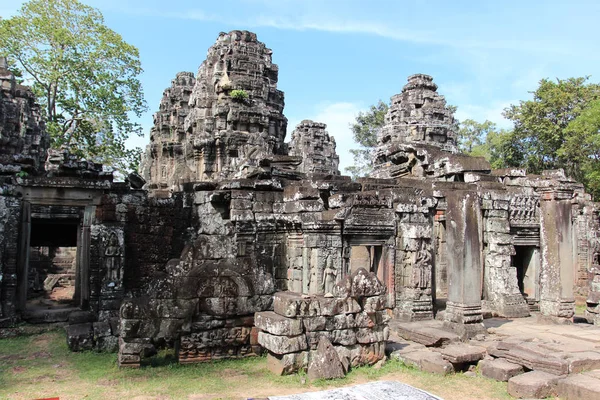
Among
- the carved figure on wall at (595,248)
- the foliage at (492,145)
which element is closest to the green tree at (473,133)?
the foliage at (492,145)

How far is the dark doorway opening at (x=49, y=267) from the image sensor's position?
1384 cm

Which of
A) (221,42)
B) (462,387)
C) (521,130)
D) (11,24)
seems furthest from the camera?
(521,130)

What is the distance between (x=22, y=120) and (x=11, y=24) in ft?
30.5

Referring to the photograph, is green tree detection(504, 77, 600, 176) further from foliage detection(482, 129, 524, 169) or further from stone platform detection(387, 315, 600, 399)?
stone platform detection(387, 315, 600, 399)

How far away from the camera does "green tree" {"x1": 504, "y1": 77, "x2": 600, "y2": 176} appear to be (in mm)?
25528

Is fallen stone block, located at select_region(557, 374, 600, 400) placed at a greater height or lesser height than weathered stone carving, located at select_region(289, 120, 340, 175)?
lesser

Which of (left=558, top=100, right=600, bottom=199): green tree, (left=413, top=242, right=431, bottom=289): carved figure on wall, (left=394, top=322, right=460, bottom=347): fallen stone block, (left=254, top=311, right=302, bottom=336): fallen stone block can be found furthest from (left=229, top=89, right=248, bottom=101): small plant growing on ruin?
(left=558, top=100, right=600, bottom=199): green tree

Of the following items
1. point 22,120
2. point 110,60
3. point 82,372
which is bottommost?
point 82,372

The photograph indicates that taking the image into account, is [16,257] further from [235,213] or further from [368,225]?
[368,225]

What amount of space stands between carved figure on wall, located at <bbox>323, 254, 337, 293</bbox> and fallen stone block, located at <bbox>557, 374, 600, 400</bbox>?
14.5 feet

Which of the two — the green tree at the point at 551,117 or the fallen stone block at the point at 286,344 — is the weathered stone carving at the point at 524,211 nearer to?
the fallen stone block at the point at 286,344

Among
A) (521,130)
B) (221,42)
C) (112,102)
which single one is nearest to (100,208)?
(221,42)

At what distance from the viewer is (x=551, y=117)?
26578 millimetres

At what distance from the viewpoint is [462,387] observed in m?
Answer: 6.25
